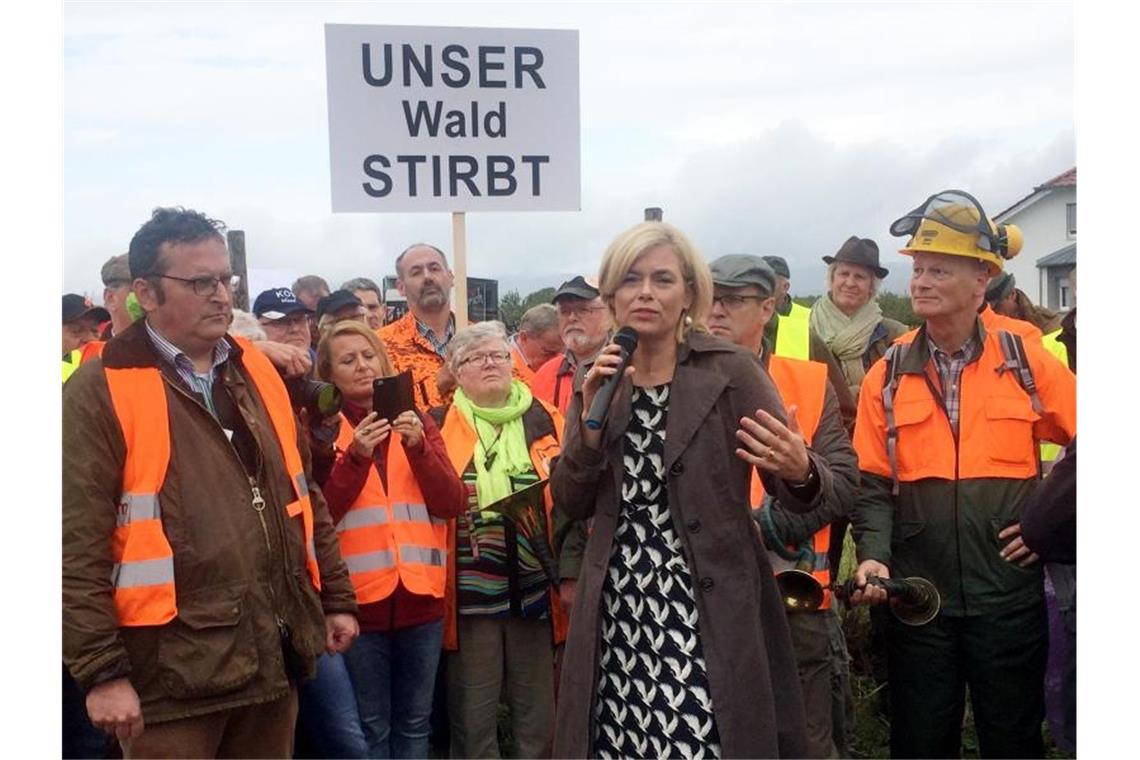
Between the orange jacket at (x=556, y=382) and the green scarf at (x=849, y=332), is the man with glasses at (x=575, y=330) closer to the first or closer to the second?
the orange jacket at (x=556, y=382)

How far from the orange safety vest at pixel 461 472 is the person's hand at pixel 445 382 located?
520 mm

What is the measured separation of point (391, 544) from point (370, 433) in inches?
19.5

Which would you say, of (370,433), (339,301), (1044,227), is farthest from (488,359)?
(1044,227)

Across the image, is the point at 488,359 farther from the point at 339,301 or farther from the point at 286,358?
the point at 339,301

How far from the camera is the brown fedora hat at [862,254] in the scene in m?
6.89

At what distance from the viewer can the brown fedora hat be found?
6.89 m

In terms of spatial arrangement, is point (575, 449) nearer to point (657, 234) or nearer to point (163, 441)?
point (657, 234)

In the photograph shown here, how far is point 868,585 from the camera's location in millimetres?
4027

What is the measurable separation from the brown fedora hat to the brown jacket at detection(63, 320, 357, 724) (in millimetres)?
4428

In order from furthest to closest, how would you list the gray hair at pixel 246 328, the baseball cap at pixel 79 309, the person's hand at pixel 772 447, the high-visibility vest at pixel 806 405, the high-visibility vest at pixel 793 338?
the baseball cap at pixel 79 309 < the gray hair at pixel 246 328 < the high-visibility vest at pixel 793 338 < the high-visibility vest at pixel 806 405 < the person's hand at pixel 772 447

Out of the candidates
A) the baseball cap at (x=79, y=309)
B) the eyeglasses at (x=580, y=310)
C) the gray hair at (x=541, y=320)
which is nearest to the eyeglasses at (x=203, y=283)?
the eyeglasses at (x=580, y=310)

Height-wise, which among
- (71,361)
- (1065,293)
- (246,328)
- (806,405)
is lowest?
(806,405)

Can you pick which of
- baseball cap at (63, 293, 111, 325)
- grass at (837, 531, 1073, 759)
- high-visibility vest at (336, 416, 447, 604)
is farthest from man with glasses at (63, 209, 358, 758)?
baseball cap at (63, 293, 111, 325)
